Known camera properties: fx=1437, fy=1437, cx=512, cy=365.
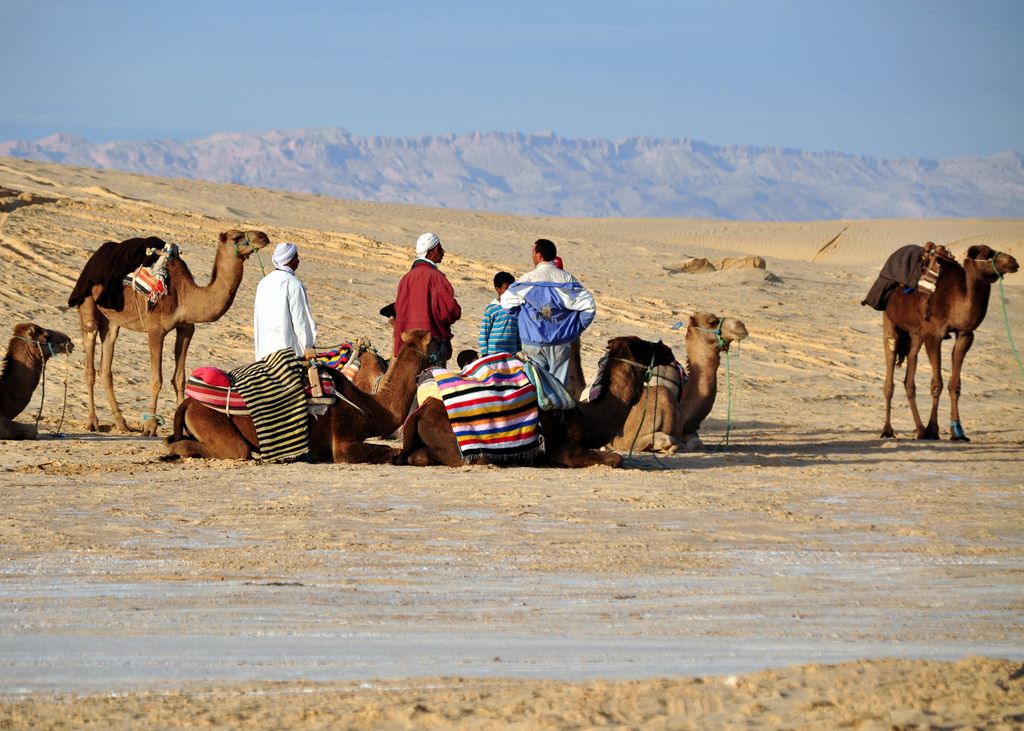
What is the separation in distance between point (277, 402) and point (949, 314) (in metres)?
7.23

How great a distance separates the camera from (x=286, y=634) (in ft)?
17.8

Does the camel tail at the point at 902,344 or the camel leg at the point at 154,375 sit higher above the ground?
the camel tail at the point at 902,344

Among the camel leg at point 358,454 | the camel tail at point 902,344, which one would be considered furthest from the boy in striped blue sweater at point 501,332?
the camel tail at point 902,344

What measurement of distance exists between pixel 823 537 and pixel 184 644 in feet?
12.0

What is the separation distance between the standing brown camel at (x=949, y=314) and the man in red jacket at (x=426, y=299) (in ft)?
17.0

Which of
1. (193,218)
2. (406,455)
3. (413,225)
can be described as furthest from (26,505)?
(413,225)

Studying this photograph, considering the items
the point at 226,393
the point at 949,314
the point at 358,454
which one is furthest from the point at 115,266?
the point at 949,314

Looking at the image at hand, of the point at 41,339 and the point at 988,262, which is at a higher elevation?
the point at 988,262

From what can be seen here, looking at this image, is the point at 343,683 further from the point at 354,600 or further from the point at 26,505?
the point at 26,505

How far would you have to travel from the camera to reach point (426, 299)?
35.6 ft

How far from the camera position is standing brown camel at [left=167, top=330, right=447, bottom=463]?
32.4 ft

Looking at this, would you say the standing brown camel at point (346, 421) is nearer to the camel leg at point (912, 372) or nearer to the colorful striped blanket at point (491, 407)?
the colorful striped blanket at point (491, 407)

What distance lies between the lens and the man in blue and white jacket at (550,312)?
34.9ft

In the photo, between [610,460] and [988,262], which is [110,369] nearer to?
[610,460]
